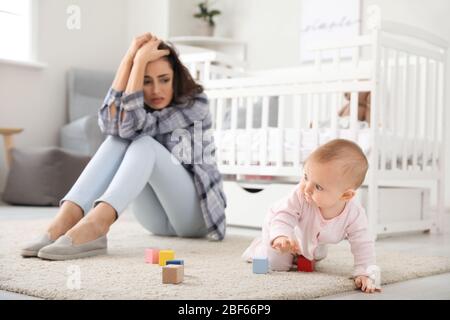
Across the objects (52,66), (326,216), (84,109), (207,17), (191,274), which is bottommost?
(191,274)

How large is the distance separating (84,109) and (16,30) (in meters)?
0.60

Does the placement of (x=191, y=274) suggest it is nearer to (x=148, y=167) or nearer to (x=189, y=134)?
(x=148, y=167)

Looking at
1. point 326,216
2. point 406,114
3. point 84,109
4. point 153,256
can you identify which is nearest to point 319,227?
point 326,216

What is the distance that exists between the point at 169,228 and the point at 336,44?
1421mm

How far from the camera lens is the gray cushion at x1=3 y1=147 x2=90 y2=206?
3.43 m

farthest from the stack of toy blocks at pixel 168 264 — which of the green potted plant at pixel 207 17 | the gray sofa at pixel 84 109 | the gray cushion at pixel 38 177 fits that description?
the green potted plant at pixel 207 17

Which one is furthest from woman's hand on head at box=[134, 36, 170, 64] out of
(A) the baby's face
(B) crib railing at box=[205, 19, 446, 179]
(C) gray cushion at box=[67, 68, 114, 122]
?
(C) gray cushion at box=[67, 68, 114, 122]

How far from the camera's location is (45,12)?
12.8 feet

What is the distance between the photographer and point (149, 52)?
1.70 meters

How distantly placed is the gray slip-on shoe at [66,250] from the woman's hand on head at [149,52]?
19.0 inches

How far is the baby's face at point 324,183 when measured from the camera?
48.0 inches
